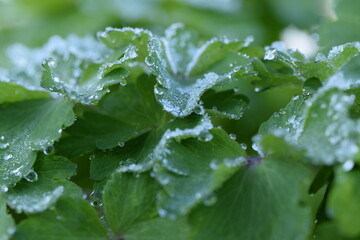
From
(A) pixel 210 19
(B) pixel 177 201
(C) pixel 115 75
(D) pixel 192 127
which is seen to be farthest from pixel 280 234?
(A) pixel 210 19

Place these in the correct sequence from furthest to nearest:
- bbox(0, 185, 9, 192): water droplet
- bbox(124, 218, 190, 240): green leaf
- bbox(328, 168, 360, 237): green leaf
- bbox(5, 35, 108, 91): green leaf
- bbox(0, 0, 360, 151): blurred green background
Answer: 1. bbox(0, 0, 360, 151): blurred green background
2. bbox(5, 35, 108, 91): green leaf
3. bbox(0, 185, 9, 192): water droplet
4. bbox(124, 218, 190, 240): green leaf
5. bbox(328, 168, 360, 237): green leaf

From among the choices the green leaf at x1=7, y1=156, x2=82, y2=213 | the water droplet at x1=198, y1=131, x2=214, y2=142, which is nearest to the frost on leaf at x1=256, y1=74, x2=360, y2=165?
the water droplet at x1=198, y1=131, x2=214, y2=142

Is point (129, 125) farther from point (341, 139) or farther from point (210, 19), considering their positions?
point (210, 19)

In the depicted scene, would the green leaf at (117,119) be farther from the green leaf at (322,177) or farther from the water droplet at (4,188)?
the green leaf at (322,177)

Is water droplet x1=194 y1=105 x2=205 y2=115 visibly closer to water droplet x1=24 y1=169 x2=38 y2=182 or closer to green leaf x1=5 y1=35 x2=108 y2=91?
water droplet x1=24 y1=169 x2=38 y2=182

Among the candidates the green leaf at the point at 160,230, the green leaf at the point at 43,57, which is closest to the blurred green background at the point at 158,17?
the green leaf at the point at 43,57

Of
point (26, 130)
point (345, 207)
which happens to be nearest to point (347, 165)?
point (345, 207)

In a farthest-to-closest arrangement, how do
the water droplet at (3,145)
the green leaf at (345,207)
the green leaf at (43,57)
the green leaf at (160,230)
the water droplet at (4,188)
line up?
the green leaf at (43,57) → the water droplet at (3,145) → the water droplet at (4,188) → the green leaf at (160,230) → the green leaf at (345,207)
